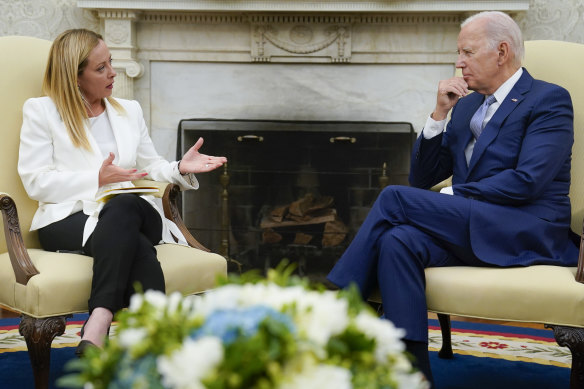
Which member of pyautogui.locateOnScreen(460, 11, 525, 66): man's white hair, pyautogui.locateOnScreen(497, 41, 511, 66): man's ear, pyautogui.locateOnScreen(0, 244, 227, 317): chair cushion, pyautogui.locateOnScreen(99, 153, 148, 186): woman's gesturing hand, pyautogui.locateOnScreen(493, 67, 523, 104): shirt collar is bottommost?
pyautogui.locateOnScreen(0, 244, 227, 317): chair cushion

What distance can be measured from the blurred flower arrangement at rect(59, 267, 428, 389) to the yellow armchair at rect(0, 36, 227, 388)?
91 centimetres

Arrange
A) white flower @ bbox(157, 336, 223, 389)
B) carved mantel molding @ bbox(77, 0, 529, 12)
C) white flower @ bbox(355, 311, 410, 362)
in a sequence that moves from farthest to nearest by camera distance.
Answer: carved mantel molding @ bbox(77, 0, 529, 12), white flower @ bbox(355, 311, 410, 362), white flower @ bbox(157, 336, 223, 389)

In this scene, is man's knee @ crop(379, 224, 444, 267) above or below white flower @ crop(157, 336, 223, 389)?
below

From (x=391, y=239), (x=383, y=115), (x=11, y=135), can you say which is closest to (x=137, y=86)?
(x=383, y=115)

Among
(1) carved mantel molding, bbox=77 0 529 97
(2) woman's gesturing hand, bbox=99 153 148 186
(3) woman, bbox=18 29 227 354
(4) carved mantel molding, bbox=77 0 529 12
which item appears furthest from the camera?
(1) carved mantel molding, bbox=77 0 529 97

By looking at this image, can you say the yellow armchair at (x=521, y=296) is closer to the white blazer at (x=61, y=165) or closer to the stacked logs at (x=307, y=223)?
the white blazer at (x=61, y=165)

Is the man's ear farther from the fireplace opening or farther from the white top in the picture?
the fireplace opening

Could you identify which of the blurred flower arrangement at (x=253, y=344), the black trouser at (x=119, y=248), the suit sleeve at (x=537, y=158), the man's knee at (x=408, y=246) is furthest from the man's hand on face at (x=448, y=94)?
the blurred flower arrangement at (x=253, y=344)

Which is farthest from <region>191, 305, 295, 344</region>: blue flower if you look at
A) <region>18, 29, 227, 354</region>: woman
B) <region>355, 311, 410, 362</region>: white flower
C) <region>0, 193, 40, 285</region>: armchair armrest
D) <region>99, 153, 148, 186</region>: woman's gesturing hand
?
<region>99, 153, 148, 186</region>: woman's gesturing hand

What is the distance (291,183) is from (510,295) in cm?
227

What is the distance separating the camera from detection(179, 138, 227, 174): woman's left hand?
89.0 inches

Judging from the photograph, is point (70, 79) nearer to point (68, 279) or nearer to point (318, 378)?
point (68, 279)

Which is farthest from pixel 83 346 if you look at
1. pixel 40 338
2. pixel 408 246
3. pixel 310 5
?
pixel 310 5

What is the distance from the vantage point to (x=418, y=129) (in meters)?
3.92
